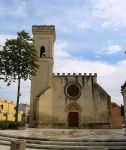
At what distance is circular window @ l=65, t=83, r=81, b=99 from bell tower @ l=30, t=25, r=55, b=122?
2926 mm

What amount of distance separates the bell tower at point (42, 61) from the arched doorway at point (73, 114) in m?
4.63

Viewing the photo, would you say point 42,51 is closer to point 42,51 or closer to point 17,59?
point 42,51

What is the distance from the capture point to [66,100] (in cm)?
4050

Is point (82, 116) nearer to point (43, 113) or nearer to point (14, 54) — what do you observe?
point (43, 113)

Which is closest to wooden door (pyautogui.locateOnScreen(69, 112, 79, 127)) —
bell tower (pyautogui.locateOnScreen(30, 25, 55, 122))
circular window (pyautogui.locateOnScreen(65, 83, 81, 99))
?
circular window (pyautogui.locateOnScreen(65, 83, 81, 99))

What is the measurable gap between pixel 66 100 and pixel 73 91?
1.85m

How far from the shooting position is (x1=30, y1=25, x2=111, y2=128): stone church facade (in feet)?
128

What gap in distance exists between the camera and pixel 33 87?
40.8 meters

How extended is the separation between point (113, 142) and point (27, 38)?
20827mm

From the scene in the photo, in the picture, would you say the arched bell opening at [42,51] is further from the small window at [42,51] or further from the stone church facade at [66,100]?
the stone church facade at [66,100]

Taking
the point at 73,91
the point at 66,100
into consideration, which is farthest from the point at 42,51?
the point at 66,100

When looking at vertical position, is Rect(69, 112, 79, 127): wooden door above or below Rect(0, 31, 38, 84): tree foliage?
below

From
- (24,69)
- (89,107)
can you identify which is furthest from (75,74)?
(24,69)

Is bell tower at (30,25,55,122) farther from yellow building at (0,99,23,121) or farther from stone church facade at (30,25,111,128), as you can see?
yellow building at (0,99,23,121)
